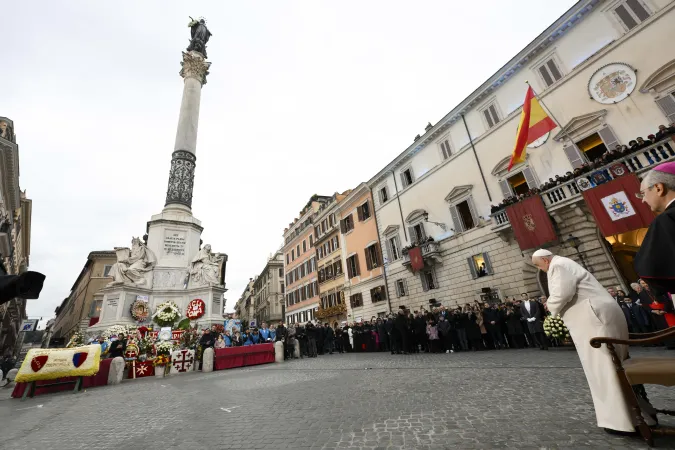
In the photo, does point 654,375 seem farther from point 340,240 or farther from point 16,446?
point 340,240

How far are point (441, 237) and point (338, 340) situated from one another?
9.54 metres

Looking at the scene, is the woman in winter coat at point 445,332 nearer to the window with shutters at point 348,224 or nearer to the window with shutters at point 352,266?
the window with shutters at point 352,266

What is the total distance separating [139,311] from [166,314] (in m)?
1.13

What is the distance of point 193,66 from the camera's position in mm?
22000

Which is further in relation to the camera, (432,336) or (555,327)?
(432,336)

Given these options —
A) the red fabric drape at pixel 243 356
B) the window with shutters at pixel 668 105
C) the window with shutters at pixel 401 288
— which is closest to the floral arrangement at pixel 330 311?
the window with shutters at pixel 401 288

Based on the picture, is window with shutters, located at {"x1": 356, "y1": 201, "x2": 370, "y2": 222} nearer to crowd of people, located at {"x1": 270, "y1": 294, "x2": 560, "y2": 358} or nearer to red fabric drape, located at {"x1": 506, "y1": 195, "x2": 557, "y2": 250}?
crowd of people, located at {"x1": 270, "y1": 294, "x2": 560, "y2": 358}

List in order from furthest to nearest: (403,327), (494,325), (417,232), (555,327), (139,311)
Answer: (417,232)
(139,311)
(403,327)
(494,325)
(555,327)

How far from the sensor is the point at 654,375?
2.32 meters

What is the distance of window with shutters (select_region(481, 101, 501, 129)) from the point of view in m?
17.7

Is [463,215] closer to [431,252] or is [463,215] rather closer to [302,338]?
[431,252]

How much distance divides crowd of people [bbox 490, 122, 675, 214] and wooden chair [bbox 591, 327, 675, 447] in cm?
1272

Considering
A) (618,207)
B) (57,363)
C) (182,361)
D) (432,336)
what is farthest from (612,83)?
(57,363)

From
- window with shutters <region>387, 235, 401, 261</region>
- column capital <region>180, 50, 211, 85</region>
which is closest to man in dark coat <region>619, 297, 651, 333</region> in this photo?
window with shutters <region>387, 235, 401, 261</region>
